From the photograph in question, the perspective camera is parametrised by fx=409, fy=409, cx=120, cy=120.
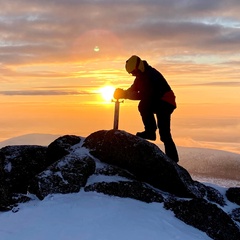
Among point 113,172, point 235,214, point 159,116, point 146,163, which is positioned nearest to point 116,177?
point 113,172

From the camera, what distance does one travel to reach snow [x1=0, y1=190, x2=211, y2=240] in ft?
29.0

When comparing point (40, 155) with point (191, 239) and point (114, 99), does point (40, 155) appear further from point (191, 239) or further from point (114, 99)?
point (191, 239)

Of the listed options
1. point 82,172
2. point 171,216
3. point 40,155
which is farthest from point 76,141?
point 171,216

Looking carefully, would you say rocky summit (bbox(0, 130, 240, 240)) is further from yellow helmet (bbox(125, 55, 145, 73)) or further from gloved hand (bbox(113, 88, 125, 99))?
yellow helmet (bbox(125, 55, 145, 73))

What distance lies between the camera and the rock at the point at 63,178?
35.5 feet

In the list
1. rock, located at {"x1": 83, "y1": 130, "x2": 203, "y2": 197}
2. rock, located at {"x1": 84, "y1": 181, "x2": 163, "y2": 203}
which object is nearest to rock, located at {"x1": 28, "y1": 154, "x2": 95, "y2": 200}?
rock, located at {"x1": 84, "y1": 181, "x2": 163, "y2": 203}

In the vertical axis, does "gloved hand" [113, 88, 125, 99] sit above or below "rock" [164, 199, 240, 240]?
above

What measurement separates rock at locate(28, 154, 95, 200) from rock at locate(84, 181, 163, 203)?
39 centimetres

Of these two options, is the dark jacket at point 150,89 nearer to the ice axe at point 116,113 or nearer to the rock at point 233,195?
the ice axe at point 116,113

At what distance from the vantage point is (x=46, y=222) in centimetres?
924

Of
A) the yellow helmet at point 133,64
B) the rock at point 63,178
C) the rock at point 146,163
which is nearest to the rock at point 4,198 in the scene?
the rock at point 63,178

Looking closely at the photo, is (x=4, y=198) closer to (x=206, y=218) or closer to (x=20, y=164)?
(x=20, y=164)

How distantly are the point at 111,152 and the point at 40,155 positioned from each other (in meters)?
2.71

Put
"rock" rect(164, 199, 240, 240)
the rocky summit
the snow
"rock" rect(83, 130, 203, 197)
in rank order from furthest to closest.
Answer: "rock" rect(83, 130, 203, 197) < the rocky summit < "rock" rect(164, 199, 240, 240) < the snow
